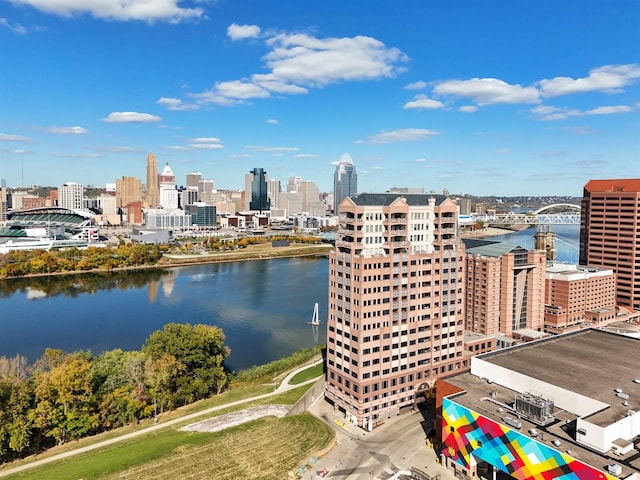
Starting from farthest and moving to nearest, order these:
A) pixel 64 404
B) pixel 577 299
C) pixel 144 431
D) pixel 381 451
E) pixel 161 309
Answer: pixel 161 309 → pixel 577 299 → pixel 144 431 → pixel 64 404 → pixel 381 451

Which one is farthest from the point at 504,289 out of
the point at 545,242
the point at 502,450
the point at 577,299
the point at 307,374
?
the point at 545,242

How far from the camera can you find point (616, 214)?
6291 centimetres

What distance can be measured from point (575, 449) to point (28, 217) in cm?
17274

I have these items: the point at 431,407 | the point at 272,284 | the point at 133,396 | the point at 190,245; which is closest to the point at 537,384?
the point at 431,407

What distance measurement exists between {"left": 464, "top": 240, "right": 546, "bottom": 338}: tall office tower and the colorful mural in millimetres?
21644

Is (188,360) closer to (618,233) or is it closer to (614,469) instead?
(614,469)

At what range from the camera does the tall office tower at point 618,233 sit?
6100cm

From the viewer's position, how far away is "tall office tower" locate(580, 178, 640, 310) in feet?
200

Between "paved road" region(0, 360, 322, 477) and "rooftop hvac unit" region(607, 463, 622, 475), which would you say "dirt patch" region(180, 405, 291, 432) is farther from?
"rooftop hvac unit" region(607, 463, 622, 475)

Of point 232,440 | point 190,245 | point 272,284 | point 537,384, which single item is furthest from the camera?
point 190,245

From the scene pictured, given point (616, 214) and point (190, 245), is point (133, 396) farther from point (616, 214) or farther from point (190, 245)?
point (190, 245)

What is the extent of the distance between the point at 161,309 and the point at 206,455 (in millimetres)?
42533

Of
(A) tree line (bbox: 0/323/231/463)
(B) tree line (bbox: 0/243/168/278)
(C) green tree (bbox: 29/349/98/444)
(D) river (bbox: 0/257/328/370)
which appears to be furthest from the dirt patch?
(B) tree line (bbox: 0/243/168/278)

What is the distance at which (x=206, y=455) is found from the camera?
88.2 feet
